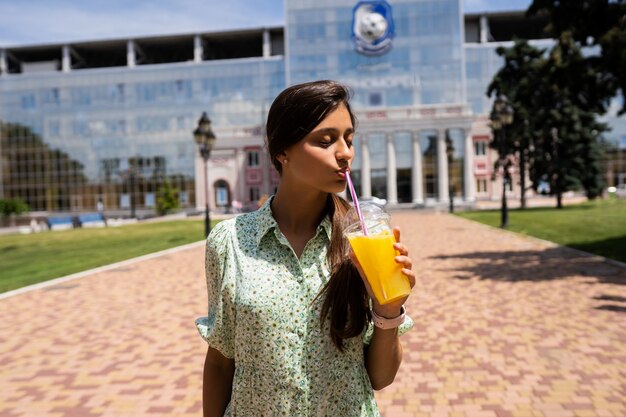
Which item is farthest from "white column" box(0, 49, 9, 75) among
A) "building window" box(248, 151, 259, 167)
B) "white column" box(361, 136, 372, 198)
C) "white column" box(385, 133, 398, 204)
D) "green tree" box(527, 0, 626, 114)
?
"green tree" box(527, 0, 626, 114)

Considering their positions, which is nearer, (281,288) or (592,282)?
(281,288)

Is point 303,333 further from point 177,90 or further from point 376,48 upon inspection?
point 177,90

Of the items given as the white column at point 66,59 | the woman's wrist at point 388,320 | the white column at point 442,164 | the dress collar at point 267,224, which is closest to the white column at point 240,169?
the white column at point 442,164

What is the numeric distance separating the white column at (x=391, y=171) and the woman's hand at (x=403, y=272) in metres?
53.2

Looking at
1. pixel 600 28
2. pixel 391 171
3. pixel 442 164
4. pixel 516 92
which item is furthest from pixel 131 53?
pixel 600 28

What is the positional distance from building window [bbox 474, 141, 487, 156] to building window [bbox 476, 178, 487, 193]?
3148mm

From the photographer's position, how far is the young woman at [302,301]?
1.76m

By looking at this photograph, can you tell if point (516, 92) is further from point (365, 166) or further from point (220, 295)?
point (220, 295)

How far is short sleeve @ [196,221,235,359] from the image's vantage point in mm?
1836

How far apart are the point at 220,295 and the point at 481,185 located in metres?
64.0

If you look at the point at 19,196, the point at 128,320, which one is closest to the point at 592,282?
the point at 128,320

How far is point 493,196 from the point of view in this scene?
62.1m

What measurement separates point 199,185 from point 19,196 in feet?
87.4

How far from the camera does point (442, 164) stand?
5462 cm
